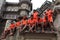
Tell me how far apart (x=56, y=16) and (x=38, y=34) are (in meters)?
1.83

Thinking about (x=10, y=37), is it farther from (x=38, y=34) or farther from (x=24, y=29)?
(x=38, y=34)

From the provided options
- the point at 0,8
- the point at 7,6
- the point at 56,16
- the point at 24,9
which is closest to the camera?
the point at 56,16

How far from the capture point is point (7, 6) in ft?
162

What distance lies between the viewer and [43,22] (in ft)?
44.4

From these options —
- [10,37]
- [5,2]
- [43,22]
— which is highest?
[5,2]

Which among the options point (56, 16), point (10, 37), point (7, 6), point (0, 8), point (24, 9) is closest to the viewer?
point (56, 16)

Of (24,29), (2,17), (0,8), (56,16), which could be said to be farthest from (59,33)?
(0,8)

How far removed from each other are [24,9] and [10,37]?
89.3 ft

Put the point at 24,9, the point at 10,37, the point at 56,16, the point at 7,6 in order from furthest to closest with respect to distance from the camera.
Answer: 1. the point at 7,6
2. the point at 24,9
3. the point at 10,37
4. the point at 56,16

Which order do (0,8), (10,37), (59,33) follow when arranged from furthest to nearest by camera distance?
(0,8) → (10,37) → (59,33)

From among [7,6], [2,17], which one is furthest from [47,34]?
[7,6]

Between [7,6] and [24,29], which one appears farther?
[7,6]

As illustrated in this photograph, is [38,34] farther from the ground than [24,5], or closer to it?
closer to it

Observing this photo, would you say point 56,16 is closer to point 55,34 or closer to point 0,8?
point 55,34
